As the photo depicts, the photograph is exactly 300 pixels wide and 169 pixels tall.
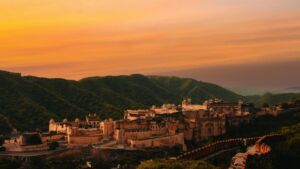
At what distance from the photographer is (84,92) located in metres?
99.7

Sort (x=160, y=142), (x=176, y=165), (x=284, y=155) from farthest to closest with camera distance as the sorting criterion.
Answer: (x=160, y=142) → (x=284, y=155) → (x=176, y=165)

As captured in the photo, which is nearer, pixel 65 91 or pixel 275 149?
pixel 275 149

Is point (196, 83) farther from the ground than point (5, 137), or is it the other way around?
point (196, 83)

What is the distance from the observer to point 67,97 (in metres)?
98.1

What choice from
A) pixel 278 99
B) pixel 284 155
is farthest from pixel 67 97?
pixel 284 155

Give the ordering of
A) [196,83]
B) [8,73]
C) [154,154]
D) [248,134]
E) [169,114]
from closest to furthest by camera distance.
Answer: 1. [154,154]
2. [248,134]
3. [169,114]
4. [8,73]
5. [196,83]

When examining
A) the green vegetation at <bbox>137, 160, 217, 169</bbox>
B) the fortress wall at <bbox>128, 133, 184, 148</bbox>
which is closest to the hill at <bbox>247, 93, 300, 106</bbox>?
the fortress wall at <bbox>128, 133, 184, 148</bbox>

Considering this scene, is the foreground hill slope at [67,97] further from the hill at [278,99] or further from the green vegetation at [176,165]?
the green vegetation at [176,165]

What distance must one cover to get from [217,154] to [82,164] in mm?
15583

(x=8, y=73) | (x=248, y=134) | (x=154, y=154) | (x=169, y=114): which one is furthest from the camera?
(x=8, y=73)

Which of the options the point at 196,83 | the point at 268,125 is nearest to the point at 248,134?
the point at 268,125

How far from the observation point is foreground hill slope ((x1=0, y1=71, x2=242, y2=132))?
3124 inches

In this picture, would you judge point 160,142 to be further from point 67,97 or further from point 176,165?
point 67,97

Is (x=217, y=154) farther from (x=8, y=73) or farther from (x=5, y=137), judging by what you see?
(x=8, y=73)
